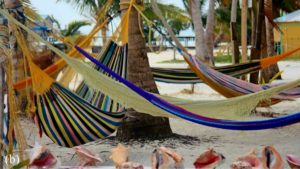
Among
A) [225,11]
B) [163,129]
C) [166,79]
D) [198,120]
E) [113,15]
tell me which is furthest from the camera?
[225,11]

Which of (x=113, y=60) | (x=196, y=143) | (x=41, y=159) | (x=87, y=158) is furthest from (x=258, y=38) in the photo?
(x=41, y=159)

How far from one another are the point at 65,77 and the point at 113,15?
24.6 inches

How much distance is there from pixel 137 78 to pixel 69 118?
120cm

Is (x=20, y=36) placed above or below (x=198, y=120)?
above

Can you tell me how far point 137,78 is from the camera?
14.6ft

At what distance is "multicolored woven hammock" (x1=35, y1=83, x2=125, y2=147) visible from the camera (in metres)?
3.29

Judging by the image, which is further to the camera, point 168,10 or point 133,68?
point 168,10

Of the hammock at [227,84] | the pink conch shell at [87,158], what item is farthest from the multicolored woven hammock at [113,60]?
the pink conch shell at [87,158]

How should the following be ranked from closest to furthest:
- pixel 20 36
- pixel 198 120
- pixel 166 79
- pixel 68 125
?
pixel 198 120, pixel 20 36, pixel 68 125, pixel 166 79

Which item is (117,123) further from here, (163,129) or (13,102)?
(163,129)

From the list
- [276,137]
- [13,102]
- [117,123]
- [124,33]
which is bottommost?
[276,137]

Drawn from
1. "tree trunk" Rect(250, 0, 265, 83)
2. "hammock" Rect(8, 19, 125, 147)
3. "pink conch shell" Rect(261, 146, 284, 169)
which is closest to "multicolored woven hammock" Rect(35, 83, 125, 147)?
"hammock" Rect(8, 19, 125, 147)

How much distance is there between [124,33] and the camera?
151 inches

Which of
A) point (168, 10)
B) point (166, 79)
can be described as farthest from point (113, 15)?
point (168, 10)
